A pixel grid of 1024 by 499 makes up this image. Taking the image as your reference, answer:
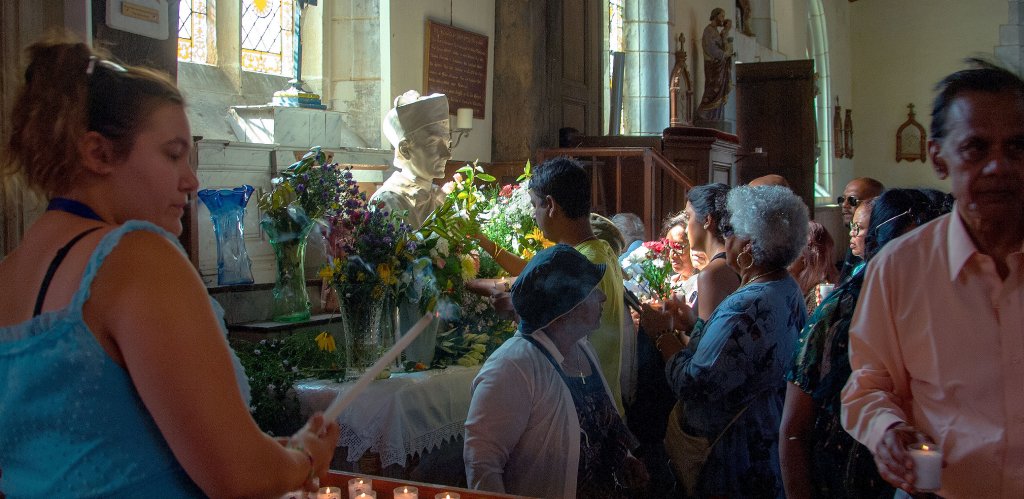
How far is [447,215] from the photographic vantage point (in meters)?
3.10

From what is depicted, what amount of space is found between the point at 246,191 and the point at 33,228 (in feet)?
8.41

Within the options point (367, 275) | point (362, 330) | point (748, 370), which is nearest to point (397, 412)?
point (362, 330)

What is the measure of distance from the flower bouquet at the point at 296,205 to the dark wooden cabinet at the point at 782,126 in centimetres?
808

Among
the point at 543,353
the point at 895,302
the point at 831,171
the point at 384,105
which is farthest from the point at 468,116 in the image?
the point at 831,171

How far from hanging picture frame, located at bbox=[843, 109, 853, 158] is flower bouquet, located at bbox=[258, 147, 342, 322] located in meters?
18.2

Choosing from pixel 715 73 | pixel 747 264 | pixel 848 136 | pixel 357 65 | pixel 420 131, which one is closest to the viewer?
pixel 747 264

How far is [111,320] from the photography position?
1074 millimetres

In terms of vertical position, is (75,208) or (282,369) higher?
(75,208)

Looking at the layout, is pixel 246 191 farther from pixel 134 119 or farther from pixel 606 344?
pixel 134 119

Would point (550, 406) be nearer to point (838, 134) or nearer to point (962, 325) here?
point (962, 325)

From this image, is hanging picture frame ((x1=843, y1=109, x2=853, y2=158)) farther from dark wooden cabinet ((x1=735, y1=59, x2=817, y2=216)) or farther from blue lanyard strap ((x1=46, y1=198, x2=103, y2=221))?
blue lanyard strap ((x1=46, y1=198, x2=103, y2=221))

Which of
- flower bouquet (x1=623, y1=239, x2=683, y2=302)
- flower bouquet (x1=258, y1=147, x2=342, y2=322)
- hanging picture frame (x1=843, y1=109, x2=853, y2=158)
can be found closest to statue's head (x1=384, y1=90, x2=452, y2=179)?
flower bouquet (x1=258, y1=147, x2=342, y2=322)

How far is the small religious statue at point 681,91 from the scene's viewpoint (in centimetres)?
1103

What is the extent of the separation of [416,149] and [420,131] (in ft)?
0.26
